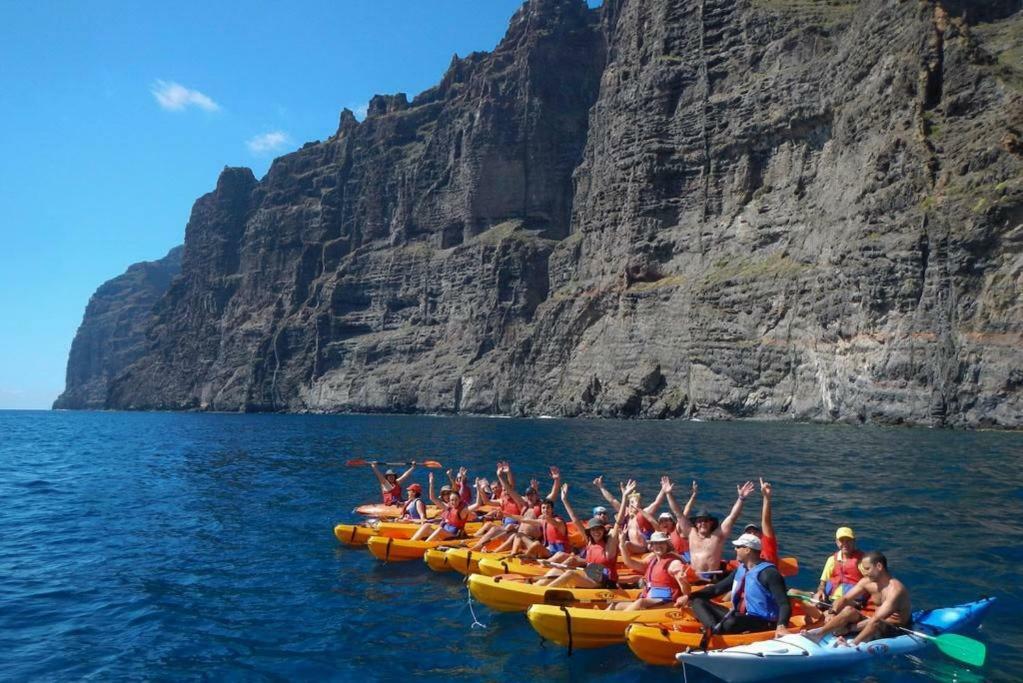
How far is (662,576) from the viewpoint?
43.7ft

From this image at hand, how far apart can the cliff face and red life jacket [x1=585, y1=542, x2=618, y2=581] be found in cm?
5112

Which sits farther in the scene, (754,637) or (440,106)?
(440,106)

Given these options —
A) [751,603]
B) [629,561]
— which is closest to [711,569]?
[751,603]

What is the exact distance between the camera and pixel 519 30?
16838cm

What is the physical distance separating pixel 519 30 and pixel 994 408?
138713 millimetres

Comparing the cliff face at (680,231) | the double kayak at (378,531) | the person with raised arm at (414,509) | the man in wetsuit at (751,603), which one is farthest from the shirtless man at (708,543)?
the cliff face at (680,231)

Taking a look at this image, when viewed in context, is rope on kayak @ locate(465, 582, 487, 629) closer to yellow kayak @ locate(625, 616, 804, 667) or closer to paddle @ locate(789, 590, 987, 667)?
yellow kayak @ locate(625, 616, 804, 667)

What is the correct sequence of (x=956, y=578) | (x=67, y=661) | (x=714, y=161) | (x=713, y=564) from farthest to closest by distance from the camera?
1. (x=714, y=161)
2. (x=956, y=578)
3. (x=713, y=564)
4. (x=67, y=661)

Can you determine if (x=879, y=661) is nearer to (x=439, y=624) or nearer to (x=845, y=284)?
(x=439, y=624)

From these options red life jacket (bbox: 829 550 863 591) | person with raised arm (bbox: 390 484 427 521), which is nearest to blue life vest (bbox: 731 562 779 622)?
red life jacket (bbox: 829 550 863 591)

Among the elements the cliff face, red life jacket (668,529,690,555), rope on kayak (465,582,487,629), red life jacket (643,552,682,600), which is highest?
the cliff face

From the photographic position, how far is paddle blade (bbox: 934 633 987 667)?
37.8ft

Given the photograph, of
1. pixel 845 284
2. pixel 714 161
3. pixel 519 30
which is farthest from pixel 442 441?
pixel 519 30

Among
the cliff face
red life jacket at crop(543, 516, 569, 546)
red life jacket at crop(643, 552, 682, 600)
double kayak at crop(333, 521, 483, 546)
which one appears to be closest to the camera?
red life jacket at crop(643, 552, 682, 600)
